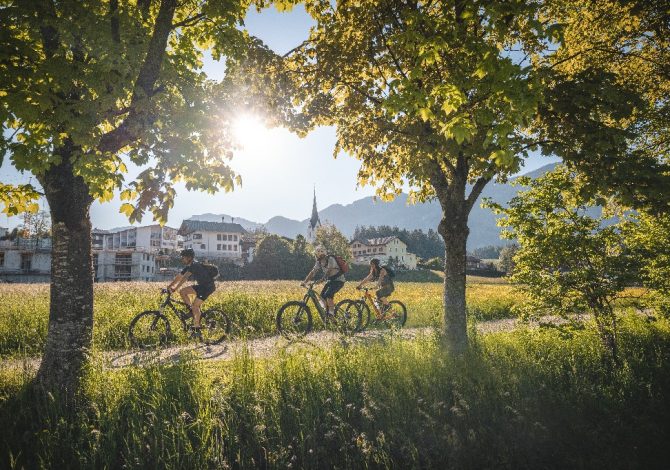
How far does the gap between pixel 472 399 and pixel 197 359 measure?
493cm

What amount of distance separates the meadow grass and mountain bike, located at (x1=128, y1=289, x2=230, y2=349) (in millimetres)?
2966

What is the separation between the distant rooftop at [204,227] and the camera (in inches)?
3228

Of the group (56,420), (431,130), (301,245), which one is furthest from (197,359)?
(301,245)

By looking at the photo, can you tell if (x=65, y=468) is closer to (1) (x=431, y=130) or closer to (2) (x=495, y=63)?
(2) (x=495, y=63)

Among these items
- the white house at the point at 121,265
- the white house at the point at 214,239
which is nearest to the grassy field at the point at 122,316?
the white house at the point at 121,265

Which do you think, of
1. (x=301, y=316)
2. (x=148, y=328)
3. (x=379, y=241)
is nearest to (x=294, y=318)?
(x=301, y=316)

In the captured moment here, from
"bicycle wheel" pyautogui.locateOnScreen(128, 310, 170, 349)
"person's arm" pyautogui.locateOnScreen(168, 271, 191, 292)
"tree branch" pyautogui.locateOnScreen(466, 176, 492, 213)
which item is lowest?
"bicycle wheel" pyautogui.locateOnScreen(128, 310, 170, 349)

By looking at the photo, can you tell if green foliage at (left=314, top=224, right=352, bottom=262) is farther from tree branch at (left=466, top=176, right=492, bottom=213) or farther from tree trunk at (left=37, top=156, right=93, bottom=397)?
tree trunk at (left=37, top=156, right=93, bottom=397)

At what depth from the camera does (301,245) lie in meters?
59.8

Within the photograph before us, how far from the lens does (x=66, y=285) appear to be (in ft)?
18.7

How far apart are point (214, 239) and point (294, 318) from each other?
77.7m

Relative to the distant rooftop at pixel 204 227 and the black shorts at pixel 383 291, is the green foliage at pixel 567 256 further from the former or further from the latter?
the distant rooftop at pixel 204 227

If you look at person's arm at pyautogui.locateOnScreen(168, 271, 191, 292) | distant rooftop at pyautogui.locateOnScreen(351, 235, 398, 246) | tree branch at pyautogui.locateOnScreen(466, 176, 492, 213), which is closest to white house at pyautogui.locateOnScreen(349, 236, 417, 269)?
distant rooftop at pyautogui.locateOnScreen(351, 235, 398, 246)

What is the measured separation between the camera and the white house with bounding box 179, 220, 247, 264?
266 ft
